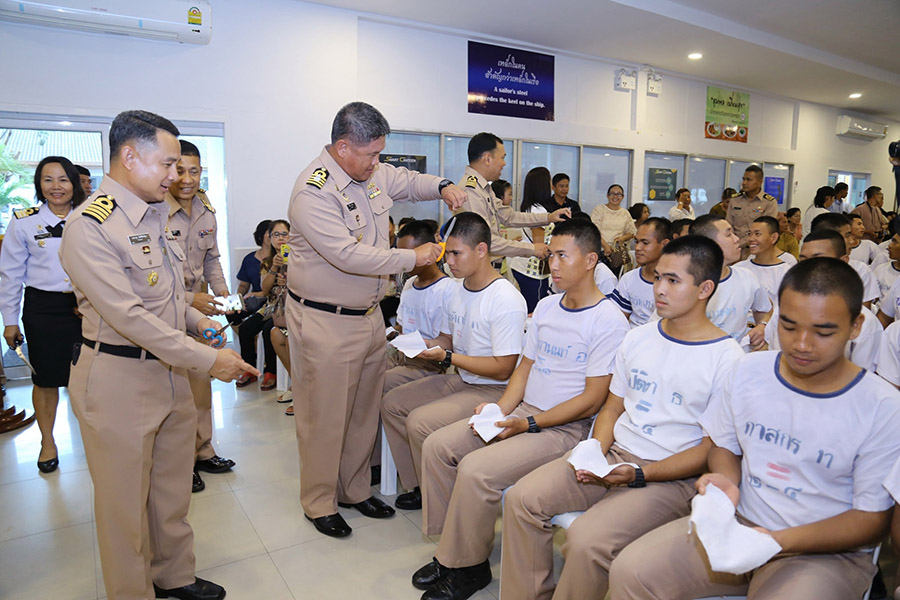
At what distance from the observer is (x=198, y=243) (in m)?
3.16

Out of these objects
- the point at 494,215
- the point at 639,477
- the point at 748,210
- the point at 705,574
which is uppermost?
the point at 748,210

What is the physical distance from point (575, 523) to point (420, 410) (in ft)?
3.35

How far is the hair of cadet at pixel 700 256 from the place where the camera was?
185cm

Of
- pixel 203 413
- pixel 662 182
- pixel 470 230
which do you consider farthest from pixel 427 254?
pixel 662 182

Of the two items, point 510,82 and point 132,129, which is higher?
point 510,82

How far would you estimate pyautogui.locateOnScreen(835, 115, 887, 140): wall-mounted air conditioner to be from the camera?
1099 cm

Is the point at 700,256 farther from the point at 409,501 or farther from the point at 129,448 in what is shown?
the point at 129,448

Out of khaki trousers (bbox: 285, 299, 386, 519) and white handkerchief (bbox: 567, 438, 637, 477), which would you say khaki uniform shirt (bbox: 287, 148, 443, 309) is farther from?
white handkerchief (bbox: 567, 438, 637, 477)

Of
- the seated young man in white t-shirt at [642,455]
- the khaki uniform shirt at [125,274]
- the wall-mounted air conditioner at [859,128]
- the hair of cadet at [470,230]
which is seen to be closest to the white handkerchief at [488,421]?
the seated young man in white t-shirt at [642,455]

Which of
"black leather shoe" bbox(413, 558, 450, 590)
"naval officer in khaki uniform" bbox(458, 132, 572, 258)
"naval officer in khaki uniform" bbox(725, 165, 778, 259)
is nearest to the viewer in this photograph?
"black leather shoe" bbox(413, 558, 450, 590)

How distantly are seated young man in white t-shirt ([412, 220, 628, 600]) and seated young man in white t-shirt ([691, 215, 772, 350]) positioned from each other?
3.09 feet

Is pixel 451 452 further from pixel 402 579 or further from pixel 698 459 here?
pixel 698 459

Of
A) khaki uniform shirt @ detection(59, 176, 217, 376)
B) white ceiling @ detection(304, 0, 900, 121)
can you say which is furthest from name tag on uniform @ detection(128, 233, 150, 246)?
white ceiling @ detection(304, 0, 900, 121)

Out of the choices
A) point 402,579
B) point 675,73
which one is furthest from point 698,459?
point 675,73
